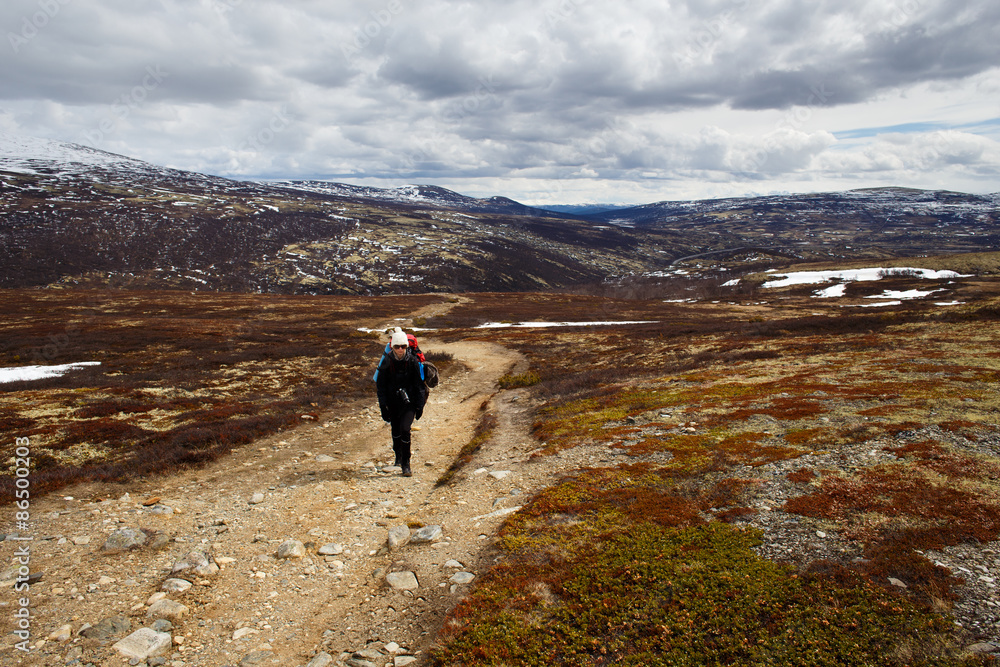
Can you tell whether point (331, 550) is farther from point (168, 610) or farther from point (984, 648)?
point (984, 648)

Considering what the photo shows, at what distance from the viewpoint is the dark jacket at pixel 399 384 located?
13.0 m

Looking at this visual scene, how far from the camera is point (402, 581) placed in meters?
8.59

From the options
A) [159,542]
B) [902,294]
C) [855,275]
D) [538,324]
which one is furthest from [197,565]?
[855,275]

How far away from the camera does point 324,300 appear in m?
104

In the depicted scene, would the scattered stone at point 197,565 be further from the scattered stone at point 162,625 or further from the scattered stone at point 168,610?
the scattered stone at point 162,625

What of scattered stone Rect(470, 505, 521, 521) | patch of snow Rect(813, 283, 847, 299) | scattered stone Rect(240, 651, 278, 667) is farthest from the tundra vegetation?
patch of snow Rect(813, 283, 847, 299)

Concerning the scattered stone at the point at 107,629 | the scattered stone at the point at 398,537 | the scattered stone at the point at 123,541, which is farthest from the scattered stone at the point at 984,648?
the scattered stone at the point at 123,541

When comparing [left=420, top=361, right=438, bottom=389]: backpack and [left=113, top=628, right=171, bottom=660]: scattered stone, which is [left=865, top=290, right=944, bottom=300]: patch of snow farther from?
[left=113, top=628, right=171, bottom=660]: scattered stone

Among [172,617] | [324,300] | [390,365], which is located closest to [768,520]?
[390,365]

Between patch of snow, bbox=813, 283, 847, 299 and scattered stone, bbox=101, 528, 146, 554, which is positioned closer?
scattered stone, bbox=101, 528, 146, 554

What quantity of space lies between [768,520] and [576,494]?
405 cm

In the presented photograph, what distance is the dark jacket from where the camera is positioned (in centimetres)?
1301

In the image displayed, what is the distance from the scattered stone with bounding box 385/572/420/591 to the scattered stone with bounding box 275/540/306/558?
2.18 metres

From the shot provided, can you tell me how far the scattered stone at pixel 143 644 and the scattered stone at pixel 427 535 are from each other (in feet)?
14.4
